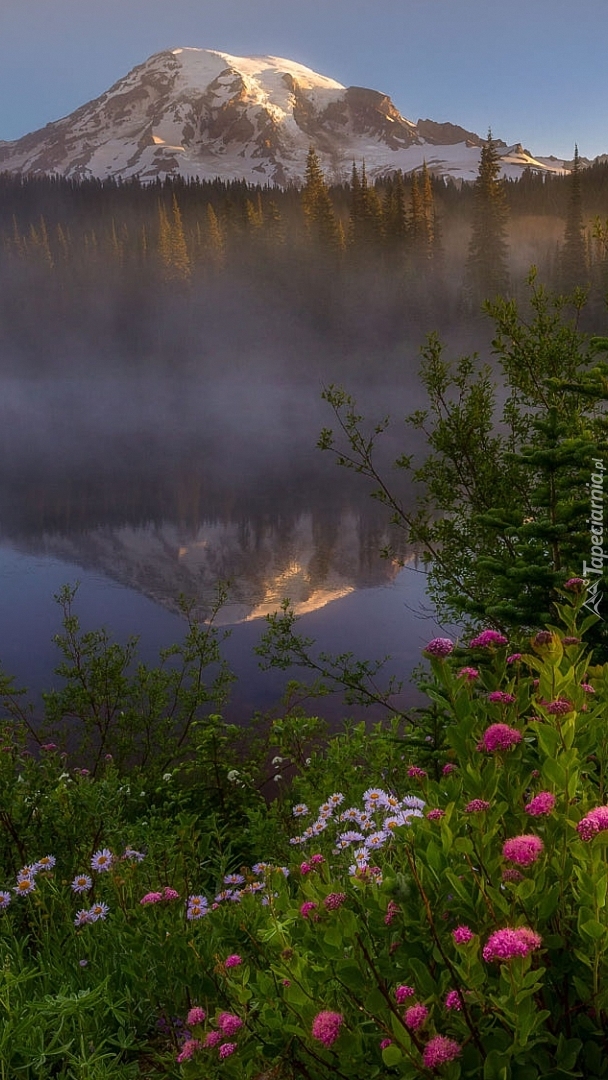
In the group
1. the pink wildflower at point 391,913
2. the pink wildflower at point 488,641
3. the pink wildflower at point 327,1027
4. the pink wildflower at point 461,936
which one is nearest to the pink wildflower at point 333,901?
the pink wildflower at point 391,913

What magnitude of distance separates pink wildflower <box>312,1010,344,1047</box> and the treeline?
71.7 meters

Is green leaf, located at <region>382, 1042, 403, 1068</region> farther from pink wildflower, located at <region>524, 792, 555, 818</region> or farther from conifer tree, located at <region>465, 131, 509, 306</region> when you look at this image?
conifer tree, located at <region>465, 131, 509, 306</region>

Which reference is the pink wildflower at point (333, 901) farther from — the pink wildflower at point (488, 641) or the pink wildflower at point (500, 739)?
the pink wildflower at point (488, 641)

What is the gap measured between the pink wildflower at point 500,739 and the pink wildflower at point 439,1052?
2.04ft

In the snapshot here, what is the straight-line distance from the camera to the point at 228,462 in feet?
211

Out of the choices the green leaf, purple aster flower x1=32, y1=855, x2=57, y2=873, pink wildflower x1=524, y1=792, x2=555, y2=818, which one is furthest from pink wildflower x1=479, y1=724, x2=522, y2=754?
purple aster flower x1=32, y1=855, x2=57, y2=873

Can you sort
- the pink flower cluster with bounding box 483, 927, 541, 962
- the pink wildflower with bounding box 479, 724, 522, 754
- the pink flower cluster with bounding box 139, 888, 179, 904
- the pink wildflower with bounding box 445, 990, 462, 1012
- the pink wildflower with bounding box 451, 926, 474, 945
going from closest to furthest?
the pink flower cluster with bounding box 483, 927, 541, 962 < the pink wildflower with bounding box 451, 926, 474, 945 < the pink wildflower with bounding box 445, 990, 462, 1012 < the pink wildflower with bounding box 479, 724, 522, 754 < the pink flower cluster with bounding box 139, 888, 179, 904

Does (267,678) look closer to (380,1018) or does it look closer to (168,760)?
(168,760)

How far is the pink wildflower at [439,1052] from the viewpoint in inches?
57.6

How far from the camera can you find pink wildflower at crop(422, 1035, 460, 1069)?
146cm

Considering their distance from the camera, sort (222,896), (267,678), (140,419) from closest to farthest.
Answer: (222,896) → (267,678) → (140,419)

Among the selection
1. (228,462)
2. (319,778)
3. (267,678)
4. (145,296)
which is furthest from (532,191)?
(319,778)

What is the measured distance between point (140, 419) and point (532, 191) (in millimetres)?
80883

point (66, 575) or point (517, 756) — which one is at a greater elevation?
point (517, 756)
